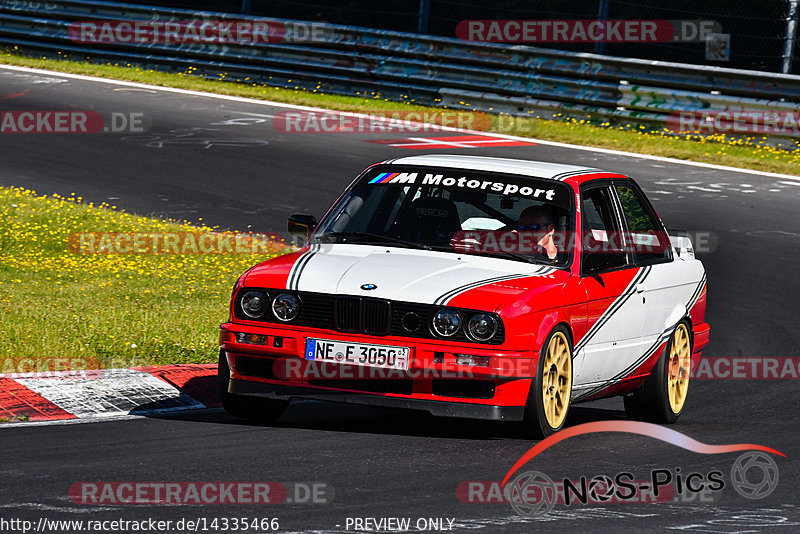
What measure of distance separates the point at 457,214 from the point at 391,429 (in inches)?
55.5

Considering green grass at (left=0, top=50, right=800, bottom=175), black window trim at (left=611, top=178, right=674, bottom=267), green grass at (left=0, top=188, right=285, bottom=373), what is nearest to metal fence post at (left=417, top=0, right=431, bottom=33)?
green grass at (left=0, top=50, right=800, bottom=175)

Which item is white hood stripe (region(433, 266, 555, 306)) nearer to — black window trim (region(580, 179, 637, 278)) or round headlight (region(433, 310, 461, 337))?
round headlight (region(433, 310, 461, 337))

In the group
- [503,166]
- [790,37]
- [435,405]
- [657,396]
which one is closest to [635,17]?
[790,37]

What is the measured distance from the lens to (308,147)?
1920cm

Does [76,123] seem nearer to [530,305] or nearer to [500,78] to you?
[500,78]

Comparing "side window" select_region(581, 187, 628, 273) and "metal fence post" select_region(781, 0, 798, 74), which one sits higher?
"metal fence post" select_region(781, 0, 798, 74)

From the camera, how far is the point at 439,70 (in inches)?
887

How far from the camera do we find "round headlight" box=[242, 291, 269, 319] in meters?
7.76

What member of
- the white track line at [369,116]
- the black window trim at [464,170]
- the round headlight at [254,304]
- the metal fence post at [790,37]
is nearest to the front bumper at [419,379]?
the round headlight at [254,304]

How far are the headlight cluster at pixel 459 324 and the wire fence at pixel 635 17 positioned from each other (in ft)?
47.2

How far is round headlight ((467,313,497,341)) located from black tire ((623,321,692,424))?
6.43 feet

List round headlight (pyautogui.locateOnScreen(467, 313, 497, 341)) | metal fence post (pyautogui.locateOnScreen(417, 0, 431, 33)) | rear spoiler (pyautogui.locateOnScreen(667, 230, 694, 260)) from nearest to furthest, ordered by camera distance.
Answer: round headlight (pyautogui.locateOnScreen(467, 313, 497, 341)) < rear spoiler (pyautogui.locateOnScreen(667, 230, 694, 260)) < metal fence post (pyautogui.locateOnScreen(417, 0, 431, 33))

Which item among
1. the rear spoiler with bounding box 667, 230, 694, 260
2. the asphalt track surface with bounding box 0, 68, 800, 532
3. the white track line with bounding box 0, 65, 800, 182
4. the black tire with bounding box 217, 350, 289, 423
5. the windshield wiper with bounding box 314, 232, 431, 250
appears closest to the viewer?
the asphalt track surface with bounding box 0, 68, 800, 532

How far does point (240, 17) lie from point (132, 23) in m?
2.39
